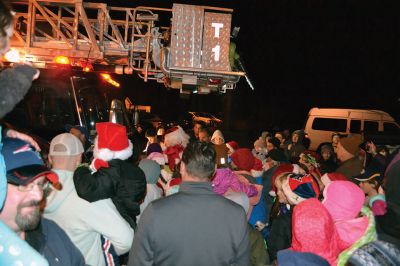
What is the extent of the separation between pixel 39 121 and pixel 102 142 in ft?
11.2

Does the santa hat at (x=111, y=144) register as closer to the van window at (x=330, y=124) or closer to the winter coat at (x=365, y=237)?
the winter coat at (x=365, y=237)

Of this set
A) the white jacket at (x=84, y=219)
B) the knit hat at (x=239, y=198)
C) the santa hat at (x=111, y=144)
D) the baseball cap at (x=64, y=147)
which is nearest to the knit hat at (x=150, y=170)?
the santa hat at (x=111, y=144)

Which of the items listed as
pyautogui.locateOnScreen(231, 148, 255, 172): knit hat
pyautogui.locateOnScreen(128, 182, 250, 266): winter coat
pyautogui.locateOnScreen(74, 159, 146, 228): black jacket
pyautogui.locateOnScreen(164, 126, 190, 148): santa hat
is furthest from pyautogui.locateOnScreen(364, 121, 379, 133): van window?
pyautogui.locateOnScreen(128, 182, 250, 266): winter coat

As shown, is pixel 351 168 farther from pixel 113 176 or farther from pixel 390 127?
pixel 390 127

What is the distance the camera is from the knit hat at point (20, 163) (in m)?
1.82

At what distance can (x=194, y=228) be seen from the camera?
2555mm

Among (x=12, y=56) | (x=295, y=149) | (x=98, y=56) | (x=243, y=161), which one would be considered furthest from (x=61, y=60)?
(x=295, y=149)

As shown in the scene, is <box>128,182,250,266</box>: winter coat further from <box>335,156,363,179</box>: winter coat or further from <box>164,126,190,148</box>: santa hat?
<box>164,126,190,148</box>: santa hat

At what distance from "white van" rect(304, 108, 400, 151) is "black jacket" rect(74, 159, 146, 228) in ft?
45.7

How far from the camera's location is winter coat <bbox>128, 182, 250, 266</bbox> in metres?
2.54

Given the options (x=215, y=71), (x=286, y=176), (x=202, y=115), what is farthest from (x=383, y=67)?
(x=286, y=176)

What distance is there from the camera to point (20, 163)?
6.01ft

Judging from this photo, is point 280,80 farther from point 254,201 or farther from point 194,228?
point 194,228

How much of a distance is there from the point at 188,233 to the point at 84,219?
2.63ft
